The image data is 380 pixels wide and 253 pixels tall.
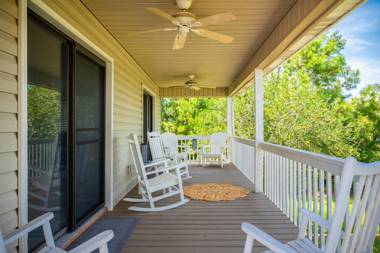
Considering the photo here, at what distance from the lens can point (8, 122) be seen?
73.0 inches

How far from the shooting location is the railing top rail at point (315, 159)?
229cm

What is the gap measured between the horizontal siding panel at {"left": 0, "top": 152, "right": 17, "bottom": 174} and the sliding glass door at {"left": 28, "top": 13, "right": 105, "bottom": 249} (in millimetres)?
273

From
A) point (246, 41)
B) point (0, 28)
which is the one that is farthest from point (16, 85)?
point (246, 41)

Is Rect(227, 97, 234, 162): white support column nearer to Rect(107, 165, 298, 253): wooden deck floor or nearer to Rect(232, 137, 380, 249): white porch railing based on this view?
Rect(232, 137, 380, 249): white porch railing

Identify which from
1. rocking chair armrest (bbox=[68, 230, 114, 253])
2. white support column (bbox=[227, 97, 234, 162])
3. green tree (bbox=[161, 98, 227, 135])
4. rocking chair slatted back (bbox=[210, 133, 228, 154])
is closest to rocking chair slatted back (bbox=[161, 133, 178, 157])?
rocking chair slatted back (bbox=[210, 133, 228, 154])

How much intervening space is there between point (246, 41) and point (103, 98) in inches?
86.8

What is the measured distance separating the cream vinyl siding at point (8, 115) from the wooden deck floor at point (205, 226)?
45.6 inches

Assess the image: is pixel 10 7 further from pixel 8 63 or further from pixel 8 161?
pixel 8 161

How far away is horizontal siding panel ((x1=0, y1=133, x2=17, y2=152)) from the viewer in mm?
1798

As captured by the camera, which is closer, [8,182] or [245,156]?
[8,182]

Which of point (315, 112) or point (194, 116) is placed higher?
point (315, 112)

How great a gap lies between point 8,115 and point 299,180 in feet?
9.26

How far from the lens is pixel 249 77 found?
5.99 meters

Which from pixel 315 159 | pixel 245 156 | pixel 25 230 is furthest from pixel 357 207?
pixel 245 156
